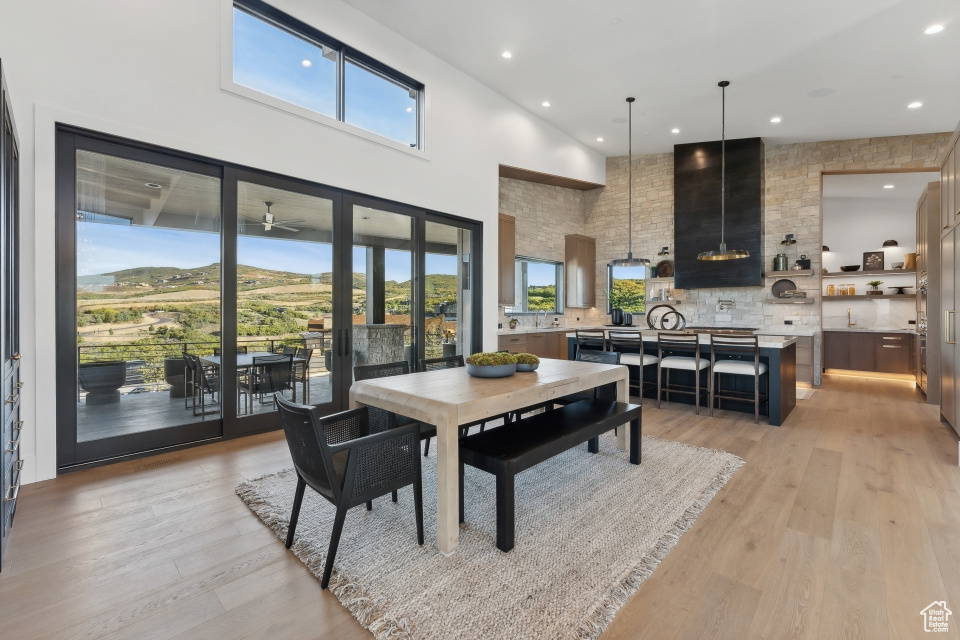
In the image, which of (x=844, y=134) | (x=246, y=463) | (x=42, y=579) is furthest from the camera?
(x=844, y=134)

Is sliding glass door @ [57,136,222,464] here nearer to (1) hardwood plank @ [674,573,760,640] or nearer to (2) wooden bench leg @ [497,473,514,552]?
(2) wooden bench leg @ [497,473,514,552]

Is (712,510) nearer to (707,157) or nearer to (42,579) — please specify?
(42,579)

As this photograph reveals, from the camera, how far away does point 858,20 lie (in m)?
4.26

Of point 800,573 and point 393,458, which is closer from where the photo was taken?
Result: point 800,573

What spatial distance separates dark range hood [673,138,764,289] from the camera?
7027 millimetres

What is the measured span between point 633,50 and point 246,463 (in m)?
5.62

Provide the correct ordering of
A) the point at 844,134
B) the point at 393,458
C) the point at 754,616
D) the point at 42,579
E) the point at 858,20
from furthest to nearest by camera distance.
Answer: the point at 844,134, the point at 858,20, the point at 393,458, the point at 42,579, the point at 754,616

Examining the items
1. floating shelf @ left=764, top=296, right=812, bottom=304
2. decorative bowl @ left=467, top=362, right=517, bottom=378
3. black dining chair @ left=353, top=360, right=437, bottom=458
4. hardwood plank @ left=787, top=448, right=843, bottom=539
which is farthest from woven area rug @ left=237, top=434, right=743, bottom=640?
floating shelf @ left=764, top=296, right=812, bottom=304

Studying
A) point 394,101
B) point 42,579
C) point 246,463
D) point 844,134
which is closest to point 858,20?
point 844,134

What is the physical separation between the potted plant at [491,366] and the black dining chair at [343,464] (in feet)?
2.42

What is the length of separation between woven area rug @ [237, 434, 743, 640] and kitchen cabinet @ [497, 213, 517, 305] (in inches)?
153

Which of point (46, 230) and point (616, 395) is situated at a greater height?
point (46, 230)

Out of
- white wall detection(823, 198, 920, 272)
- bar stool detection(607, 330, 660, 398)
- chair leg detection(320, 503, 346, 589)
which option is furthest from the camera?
white wall detection(823, 198, 920, 272)

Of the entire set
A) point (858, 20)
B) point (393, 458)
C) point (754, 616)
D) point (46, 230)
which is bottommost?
point (754, 616)
